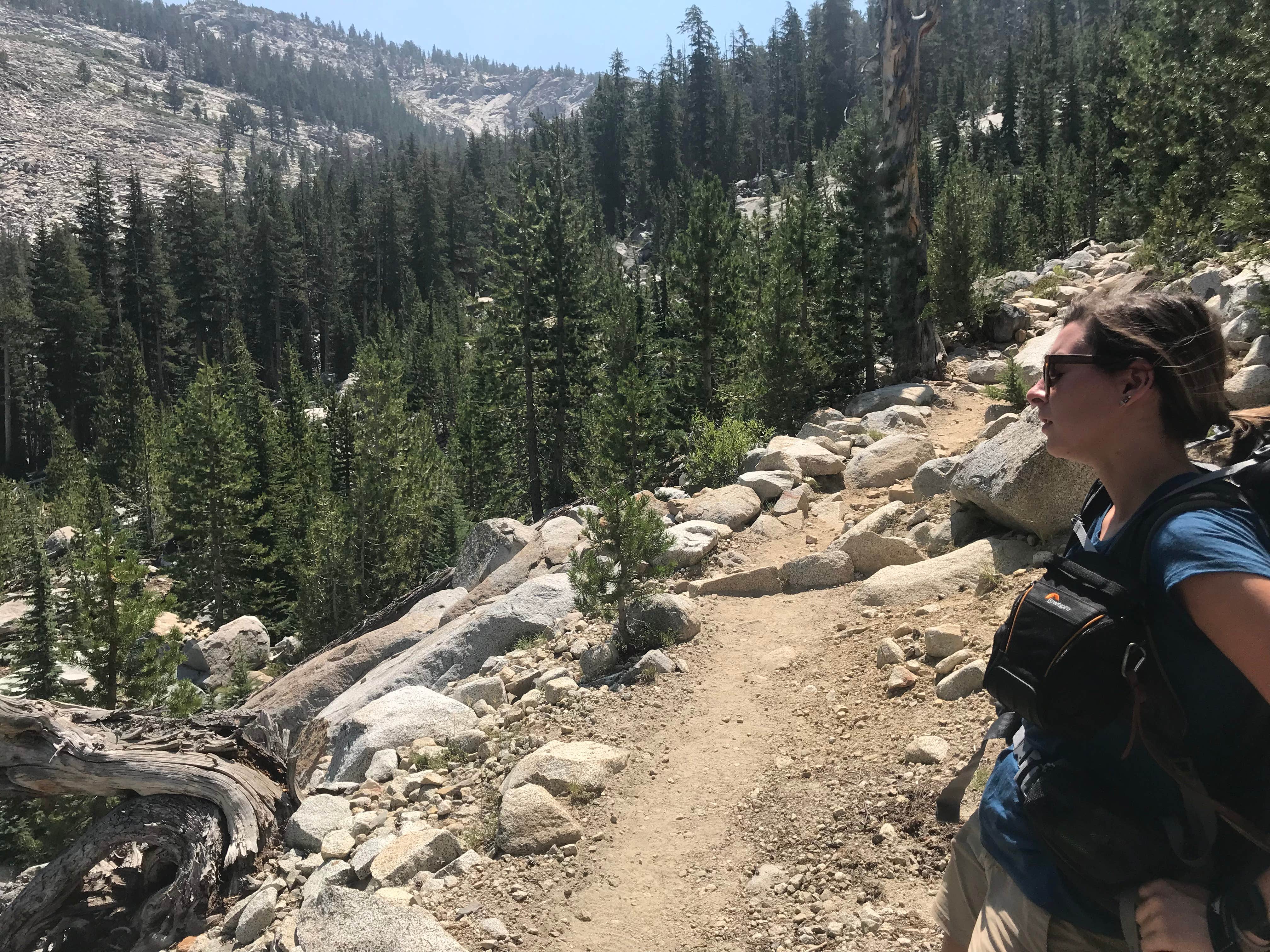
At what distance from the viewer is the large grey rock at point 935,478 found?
957 centimetres

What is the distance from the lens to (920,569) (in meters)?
7.47

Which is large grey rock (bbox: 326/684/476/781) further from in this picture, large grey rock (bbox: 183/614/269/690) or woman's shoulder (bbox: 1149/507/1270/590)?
large grey rock (bbox: 183/614/269/690)

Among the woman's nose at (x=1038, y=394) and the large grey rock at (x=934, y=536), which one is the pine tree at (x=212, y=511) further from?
the woman's nose at (x=1038, y=394)

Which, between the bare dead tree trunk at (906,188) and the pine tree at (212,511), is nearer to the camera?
the bare dead tree trunk at (906,188)

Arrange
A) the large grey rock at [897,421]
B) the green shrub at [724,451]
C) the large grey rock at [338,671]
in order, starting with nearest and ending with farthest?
the large grey rock at [338,671]
the green shrub at [724,451]
the large grey rock at [897,421]

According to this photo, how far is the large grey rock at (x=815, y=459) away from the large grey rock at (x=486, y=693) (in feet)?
18.7

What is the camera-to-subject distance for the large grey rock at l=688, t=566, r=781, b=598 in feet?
28.7

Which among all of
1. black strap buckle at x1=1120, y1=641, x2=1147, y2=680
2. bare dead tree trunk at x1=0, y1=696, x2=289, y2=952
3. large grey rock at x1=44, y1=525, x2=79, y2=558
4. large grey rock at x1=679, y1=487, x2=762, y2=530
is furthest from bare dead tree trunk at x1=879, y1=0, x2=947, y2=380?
large grey rock at x1=44, y1=525, x2=79, y2=558

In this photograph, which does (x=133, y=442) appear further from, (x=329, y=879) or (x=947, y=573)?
(x=947, y=573)

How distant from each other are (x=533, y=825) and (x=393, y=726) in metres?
2.48

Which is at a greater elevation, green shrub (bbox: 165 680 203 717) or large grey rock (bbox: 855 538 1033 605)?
large grey rock (bbox: 855 538 1033 605)

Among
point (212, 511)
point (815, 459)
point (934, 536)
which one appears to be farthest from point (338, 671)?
point (212, 511)

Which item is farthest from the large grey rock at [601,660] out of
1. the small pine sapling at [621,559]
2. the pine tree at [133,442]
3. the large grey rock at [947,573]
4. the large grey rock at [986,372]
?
the pine tree at [133,442]

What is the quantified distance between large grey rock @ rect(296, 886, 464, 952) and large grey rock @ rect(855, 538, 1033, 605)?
14.5 ft
